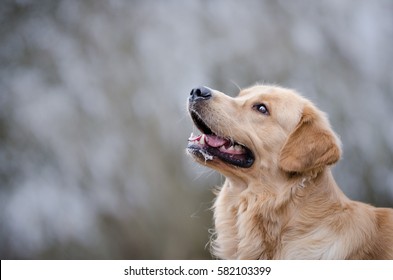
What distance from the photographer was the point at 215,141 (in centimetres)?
402

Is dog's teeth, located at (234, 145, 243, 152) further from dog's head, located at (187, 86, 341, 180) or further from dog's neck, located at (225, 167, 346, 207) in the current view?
dog's neck, located at (225, 167, 346, 207)

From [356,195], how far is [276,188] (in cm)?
283

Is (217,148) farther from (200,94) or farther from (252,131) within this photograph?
(200,94)

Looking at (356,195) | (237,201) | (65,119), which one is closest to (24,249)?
(65,119)

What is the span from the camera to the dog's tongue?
4000mm

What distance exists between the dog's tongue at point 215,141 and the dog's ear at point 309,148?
462mm

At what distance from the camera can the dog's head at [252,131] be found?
3881 mm

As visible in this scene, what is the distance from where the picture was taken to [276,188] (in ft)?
12.7

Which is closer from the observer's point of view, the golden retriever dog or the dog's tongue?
the golden retriever dog

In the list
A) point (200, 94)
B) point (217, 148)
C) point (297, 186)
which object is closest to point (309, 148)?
point (297, 186)

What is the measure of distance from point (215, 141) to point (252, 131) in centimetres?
29

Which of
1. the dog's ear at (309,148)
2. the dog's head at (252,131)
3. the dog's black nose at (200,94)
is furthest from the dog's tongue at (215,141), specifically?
the dog's ear at (309,148)

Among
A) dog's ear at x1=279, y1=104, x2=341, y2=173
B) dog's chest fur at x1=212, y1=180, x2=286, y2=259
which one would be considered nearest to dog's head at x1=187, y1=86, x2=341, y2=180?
dog's ear at x1=279, y1=104, x2=341, y2=173
